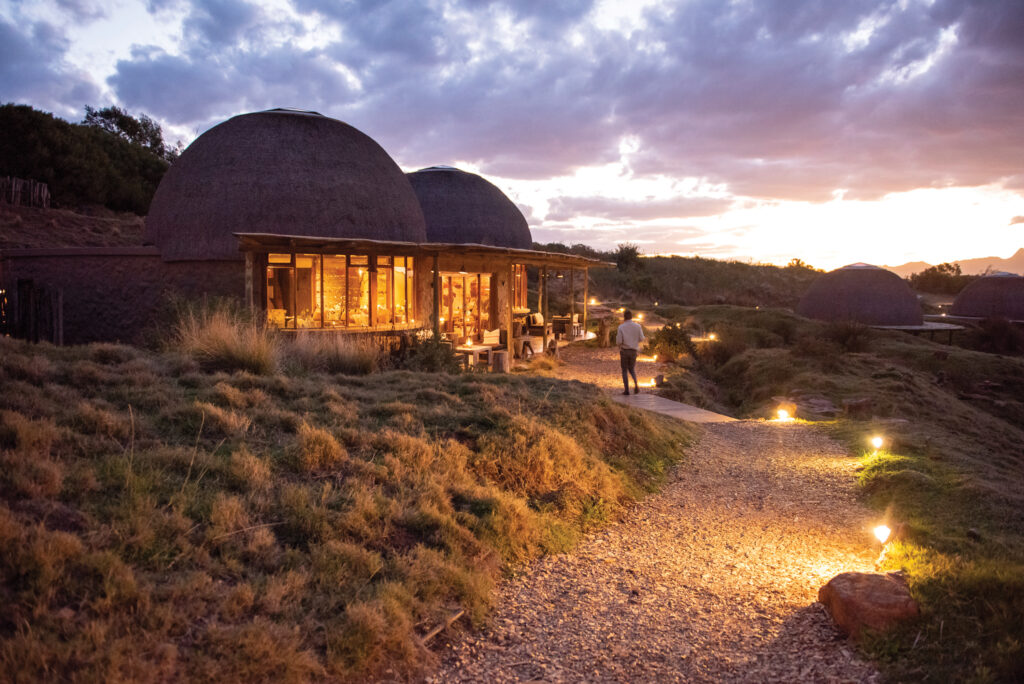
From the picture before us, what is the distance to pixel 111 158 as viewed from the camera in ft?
107

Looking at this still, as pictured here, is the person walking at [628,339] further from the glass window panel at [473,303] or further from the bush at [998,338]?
the bush at [998,338]

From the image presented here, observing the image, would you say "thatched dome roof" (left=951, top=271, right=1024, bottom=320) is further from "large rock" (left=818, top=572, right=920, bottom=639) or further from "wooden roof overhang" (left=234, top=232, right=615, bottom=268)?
"large rock" (left=818, top=572, right=920, bottom=639)

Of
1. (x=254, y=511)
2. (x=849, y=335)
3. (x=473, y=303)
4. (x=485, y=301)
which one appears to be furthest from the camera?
(x=849, y=335)

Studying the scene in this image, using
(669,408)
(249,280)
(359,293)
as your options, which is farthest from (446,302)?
(669,408)

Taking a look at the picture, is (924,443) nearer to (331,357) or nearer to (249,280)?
(331,357)

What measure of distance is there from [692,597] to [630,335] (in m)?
8.37

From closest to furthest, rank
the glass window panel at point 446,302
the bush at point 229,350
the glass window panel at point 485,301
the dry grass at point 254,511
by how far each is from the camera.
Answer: the dry grass at point 254,511
the bush at point 229,350
the glass window panel at point 446,302
the glass window panel at point 485,301

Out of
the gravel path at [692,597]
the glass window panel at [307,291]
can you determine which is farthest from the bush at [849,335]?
the glass window panel at [307,291]

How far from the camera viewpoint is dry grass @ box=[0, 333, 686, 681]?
314 cm

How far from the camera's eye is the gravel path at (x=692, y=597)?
3824 mm

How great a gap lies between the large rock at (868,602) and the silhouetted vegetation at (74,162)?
33109 mm

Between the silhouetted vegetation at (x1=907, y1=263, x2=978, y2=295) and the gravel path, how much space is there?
5648 cm

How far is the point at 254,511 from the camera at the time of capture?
173 inches

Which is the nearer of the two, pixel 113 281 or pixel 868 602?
pixel 868 602
